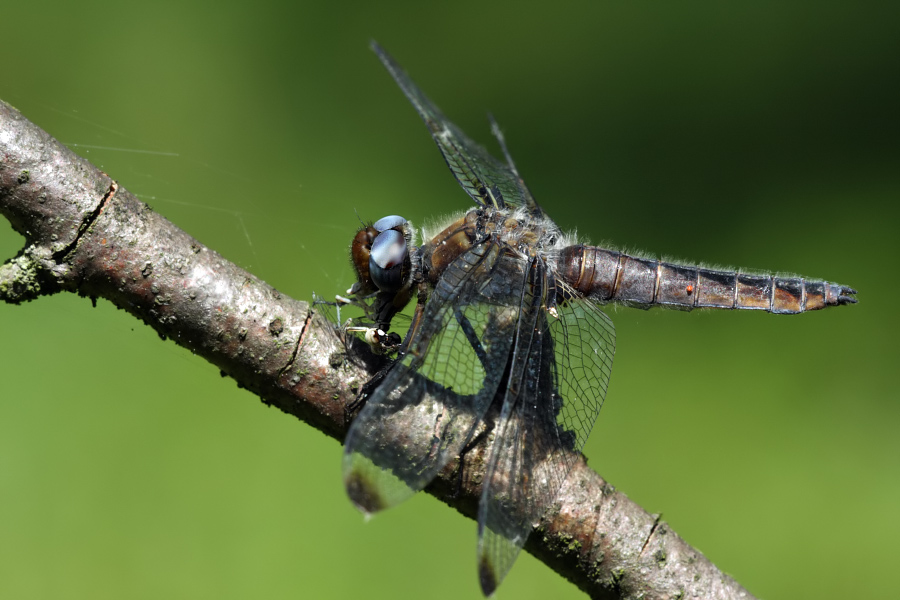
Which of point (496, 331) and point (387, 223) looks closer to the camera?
point (496, 331)

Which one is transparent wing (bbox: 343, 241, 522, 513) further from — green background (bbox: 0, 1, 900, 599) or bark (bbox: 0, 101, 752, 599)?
green background (bbox: 0, 1, 900, 599)

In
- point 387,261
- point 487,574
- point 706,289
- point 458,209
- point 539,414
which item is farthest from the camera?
point 458,209

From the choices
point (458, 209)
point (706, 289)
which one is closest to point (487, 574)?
point (706, 289)

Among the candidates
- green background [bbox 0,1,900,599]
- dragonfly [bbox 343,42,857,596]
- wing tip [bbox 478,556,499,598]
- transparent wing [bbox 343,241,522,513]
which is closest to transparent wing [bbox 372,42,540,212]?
dragonfly [bbox 343,42,857,596]

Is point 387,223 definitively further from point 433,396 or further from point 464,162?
point 433,396

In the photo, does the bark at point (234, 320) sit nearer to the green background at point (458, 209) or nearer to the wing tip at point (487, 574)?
the wing tip at point (487, 574)

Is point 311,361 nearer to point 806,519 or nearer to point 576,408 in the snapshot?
point 576,408
